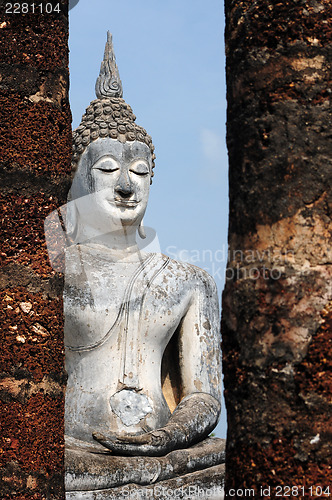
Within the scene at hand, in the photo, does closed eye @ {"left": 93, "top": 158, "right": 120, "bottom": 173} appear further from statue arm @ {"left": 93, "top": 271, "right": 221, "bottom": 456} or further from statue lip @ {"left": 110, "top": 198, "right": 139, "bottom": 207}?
statue arm @ {"left": 93, "top": 271, "right": 221, "bottom": 456}

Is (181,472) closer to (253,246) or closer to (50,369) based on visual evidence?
(50,369)

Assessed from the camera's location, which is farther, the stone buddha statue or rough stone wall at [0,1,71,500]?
the stone buddha statue

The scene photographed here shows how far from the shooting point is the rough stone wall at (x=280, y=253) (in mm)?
4516

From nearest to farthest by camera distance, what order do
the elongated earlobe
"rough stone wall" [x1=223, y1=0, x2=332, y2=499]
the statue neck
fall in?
"rough stone wall" [x1=223, y1=0, x2=332, y2=499] → the statue neck → the elongated earlobe

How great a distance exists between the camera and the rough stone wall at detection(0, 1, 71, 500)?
5570mm

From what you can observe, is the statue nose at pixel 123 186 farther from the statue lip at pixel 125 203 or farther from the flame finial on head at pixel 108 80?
the flame finial on head at pixel 108 80

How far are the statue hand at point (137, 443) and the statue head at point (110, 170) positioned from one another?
6.71 ft

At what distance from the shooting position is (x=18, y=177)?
5.80 metres

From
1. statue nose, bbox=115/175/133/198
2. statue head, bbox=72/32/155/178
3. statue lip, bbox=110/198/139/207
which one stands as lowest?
statue lip, bbox=110/198/139/207

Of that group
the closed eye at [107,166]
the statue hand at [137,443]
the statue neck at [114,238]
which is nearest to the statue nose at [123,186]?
the closed eye at [107,166]

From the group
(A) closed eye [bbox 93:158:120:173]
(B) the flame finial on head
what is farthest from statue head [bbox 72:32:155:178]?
(A) closed eye [bbox 93:158:120:173]

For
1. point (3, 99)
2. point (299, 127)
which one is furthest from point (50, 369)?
point (299, 127)

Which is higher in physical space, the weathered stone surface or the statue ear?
the statue ear

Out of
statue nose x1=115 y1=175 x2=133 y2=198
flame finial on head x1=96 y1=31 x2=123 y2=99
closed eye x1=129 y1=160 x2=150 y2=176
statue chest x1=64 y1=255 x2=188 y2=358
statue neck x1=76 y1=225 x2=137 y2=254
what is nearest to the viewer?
statue chest x1=64 y1=255 x2=188 y2=358
